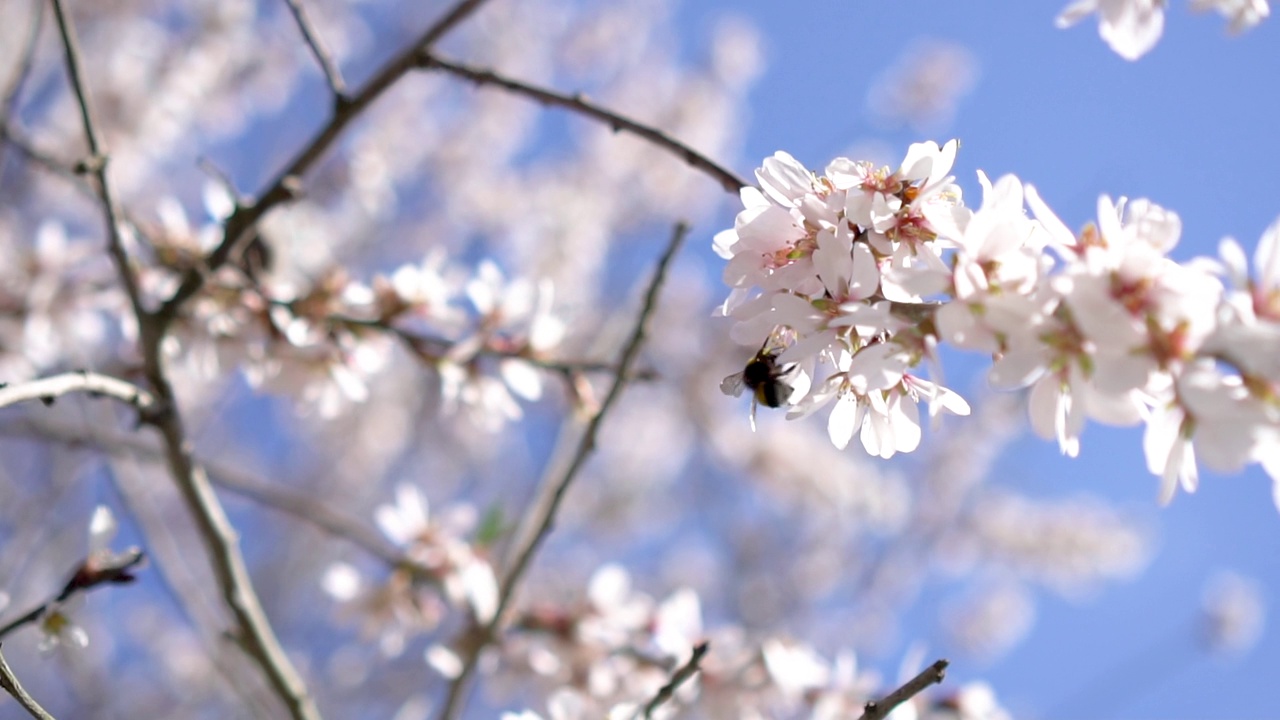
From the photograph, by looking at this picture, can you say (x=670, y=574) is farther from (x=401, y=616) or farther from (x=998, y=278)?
(x=998, y=278)

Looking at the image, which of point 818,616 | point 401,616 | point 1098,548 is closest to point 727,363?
point 818,616

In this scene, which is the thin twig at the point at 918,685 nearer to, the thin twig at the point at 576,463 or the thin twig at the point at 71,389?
the thin twig at the point at 576,463

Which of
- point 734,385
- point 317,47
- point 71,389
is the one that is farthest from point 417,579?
point 734,385

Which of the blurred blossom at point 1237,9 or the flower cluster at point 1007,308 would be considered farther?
the blurred blossom at point 1237,9

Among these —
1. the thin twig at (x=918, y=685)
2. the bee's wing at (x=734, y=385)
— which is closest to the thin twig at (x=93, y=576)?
the bee's wing at (x=734, y=385)

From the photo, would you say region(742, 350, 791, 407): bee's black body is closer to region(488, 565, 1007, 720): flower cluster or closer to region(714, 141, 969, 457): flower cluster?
region(714, 141, 969, 457): flower cluster

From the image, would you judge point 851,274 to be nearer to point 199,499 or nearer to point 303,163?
point 303,163
